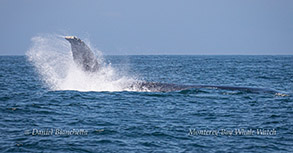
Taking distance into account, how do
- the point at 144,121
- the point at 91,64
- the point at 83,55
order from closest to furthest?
the point at 144,121 < the point at 83,55 < the point at 91,64

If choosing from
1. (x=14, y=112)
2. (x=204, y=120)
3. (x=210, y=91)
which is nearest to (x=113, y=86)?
(x=210, y=91)

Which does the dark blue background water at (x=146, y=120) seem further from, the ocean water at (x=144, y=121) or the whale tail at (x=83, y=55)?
the whale tail at (x=83, y=55)

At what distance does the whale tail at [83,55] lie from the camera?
13.2 meters

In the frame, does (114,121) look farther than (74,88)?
No

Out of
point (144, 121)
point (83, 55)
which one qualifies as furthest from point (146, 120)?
point (83, 55)

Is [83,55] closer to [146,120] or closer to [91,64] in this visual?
[91,64]

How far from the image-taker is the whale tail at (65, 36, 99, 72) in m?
13.2

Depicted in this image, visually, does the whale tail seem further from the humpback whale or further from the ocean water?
the ocean water

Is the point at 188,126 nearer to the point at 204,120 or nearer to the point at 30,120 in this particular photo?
the point at 204,120

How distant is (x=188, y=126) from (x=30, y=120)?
4882 millimetres

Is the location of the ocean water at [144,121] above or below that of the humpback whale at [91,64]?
below

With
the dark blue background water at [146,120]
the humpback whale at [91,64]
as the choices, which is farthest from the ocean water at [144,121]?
the humpback whale at [91,64]

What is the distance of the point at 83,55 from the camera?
1396 cm

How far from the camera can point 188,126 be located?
990cm
